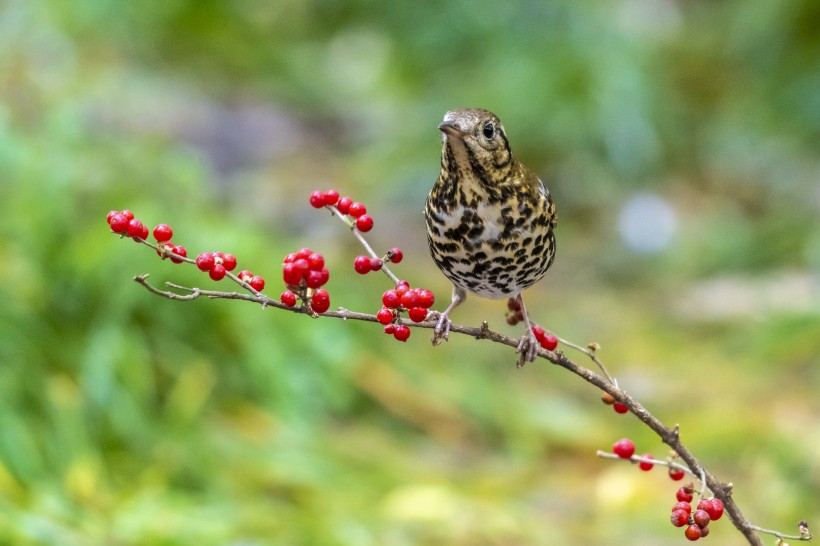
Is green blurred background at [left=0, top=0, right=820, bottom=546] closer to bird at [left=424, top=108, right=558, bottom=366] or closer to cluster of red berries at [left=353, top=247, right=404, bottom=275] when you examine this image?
bird at [left=424, top=108, right=558, bottom=366]

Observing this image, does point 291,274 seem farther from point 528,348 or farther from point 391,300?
point 528,348

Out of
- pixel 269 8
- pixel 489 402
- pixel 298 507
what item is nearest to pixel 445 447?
pixel 489 402

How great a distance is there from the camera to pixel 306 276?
0.99m

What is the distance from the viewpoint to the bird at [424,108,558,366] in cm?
124

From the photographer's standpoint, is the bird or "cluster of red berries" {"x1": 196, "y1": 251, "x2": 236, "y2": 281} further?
the bird

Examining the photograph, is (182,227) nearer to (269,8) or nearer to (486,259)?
(486,259)

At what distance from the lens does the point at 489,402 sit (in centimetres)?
317

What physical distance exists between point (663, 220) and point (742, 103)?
36.8 inches

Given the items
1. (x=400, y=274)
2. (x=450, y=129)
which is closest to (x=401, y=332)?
(x=450, y=129)

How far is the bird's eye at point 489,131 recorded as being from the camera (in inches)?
46.5

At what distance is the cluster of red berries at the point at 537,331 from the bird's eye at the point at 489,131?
26 cm

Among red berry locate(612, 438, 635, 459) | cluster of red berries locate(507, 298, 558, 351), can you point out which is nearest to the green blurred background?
cluster of red berries locate(507, 298, 558, 351)

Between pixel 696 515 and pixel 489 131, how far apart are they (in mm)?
491

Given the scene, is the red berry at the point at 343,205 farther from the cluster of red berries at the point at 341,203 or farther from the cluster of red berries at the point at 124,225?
the cluster of red berries at the point at 124,225
